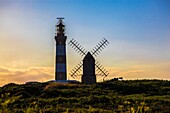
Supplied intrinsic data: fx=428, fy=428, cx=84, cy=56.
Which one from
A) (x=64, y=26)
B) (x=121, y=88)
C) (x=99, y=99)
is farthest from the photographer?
(x=64, y=26)

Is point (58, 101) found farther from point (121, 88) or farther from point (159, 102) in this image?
point (121, 88)

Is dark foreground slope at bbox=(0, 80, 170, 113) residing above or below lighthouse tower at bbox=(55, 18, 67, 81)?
below

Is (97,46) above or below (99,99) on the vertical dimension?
above

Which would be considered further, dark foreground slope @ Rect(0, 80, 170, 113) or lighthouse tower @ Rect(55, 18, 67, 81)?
lighthouse tower @ Rect(55, 18, 67, 81)

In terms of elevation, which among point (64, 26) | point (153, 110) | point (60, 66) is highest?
point (64, 26)

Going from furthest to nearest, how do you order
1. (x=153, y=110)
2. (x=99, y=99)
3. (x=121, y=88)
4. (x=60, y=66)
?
(x=60, y=66), (x=121, y=88), (x=99, y=99), (x=153, y=110)

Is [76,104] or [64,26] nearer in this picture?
[76,104]

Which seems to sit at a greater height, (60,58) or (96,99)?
(60,58)

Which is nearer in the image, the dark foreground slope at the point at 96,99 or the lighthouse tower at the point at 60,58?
the dark foreground slope at the point at 96,99

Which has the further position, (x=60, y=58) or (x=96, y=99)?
(x=60, y=58)

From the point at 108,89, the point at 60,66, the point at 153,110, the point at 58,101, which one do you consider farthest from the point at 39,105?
the point at 60,66

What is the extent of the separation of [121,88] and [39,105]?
14.6m

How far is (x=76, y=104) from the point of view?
30.6m

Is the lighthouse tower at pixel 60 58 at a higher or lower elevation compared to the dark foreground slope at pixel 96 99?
higher
